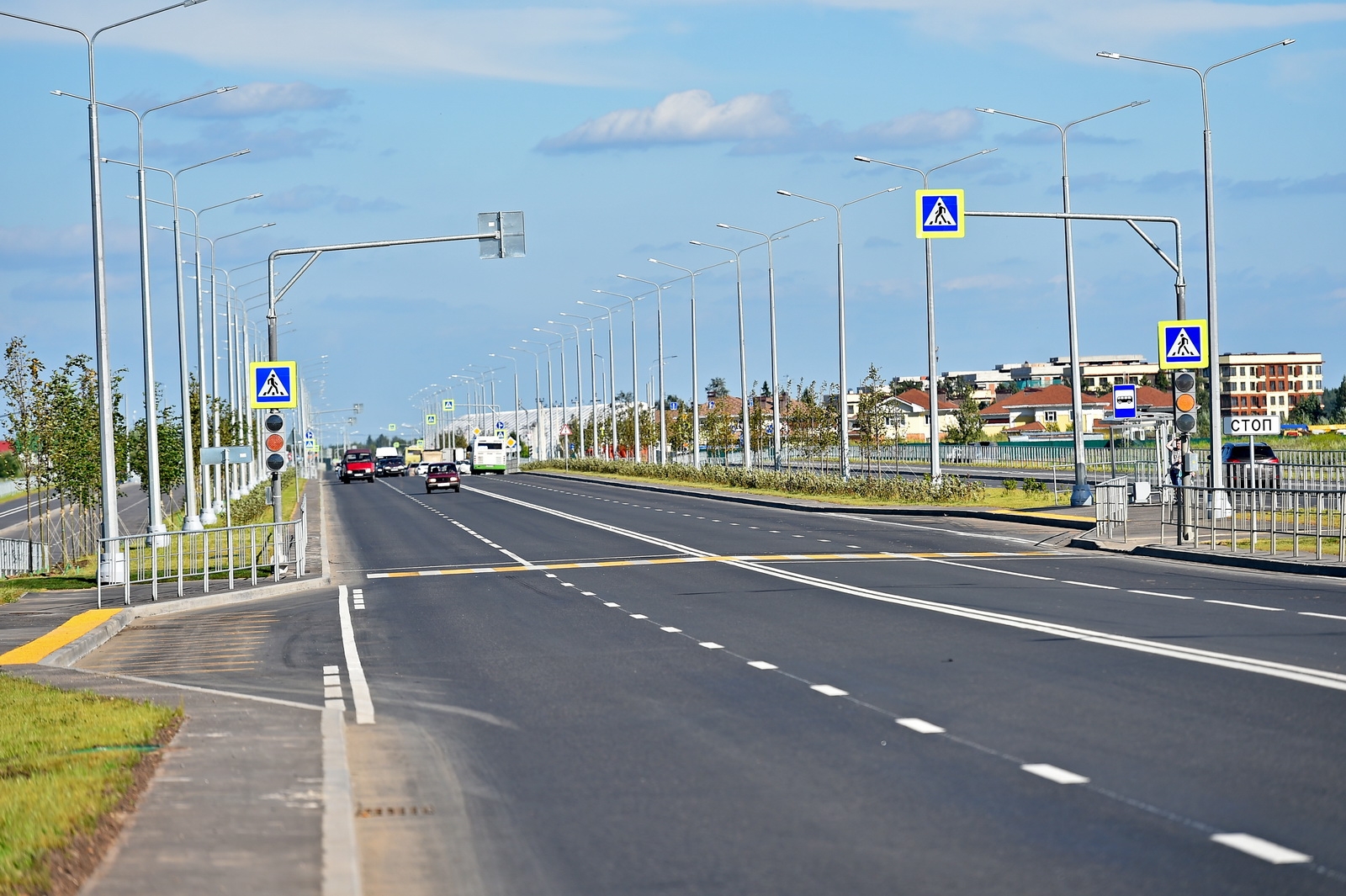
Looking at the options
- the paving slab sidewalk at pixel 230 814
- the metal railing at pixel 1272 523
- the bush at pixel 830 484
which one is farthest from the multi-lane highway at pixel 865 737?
the bush at pixel 830 484

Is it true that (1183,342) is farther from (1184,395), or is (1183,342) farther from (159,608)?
(159,608)

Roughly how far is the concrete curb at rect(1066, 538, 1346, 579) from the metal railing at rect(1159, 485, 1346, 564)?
0.37 m

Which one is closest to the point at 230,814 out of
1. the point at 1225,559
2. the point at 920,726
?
the point at 920,726

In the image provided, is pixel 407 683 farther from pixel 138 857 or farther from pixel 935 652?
pixel 138 857

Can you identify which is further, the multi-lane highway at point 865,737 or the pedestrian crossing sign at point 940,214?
the pedestrian crossing sign at point 940,214

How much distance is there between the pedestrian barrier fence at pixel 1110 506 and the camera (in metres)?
32.3

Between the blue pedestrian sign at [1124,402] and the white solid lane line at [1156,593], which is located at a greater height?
the blue pedestrian sign at [1124,402]

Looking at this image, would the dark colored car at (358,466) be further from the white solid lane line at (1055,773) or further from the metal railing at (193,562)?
the white solid lane line at (1055,773)

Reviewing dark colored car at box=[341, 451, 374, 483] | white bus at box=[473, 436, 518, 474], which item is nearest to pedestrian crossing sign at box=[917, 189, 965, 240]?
dark colored car at box=[341, 451, 374, 483]

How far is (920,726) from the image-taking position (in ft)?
35.3

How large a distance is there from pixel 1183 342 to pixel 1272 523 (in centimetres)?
709

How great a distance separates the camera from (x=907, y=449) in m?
104

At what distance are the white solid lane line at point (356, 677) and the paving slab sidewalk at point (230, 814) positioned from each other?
443 millimetres

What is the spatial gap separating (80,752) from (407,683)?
4230mm
